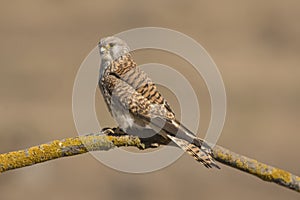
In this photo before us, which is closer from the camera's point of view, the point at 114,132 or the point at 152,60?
the point at 114,132

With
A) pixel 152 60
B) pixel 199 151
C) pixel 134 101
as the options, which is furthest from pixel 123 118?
pixel 152 60

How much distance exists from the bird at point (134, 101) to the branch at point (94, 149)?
0.49 m

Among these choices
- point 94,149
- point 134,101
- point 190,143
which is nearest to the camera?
point 94,149

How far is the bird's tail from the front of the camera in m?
5.93

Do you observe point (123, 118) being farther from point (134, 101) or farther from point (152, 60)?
point (152, 60)

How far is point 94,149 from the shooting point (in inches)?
229

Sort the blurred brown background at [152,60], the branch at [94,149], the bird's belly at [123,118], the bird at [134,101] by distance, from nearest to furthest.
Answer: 1. the branch at [94,149]
2. the bird at [134,101]
3. the bird's belly at [123,118]
4. the blurred brown background at [152,60]

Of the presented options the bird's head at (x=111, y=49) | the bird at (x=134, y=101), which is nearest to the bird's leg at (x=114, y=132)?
the bird at (x=134, y=101)

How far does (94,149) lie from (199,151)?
0.70m

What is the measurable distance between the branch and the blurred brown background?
31.0ft

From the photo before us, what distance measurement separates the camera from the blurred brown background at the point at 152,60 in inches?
614

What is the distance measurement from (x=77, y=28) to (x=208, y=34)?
110 inches

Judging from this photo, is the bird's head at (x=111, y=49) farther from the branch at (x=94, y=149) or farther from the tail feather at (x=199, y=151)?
the branch at (x=94, y=149)

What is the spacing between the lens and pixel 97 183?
1552cm
